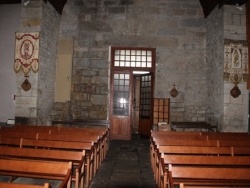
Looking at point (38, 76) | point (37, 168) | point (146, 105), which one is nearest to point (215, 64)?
Result: point (146, 105)

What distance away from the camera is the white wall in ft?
27.6

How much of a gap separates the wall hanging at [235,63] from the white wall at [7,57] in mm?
6961

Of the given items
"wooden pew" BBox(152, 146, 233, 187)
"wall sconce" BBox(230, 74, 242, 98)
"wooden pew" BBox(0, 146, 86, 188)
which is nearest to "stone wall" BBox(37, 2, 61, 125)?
"wooden pew" BBox(0, 146, 86, 188)

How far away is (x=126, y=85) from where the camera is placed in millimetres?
9281

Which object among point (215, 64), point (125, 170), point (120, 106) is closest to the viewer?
point (125, 170)

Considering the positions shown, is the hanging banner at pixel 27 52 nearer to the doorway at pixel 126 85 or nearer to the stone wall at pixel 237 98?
the doorway at pixel 126 85

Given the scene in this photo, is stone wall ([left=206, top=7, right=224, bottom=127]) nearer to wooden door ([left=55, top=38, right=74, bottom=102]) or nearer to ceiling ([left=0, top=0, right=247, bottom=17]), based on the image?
ceiling ([left=0, top=0, right=247, bottom=17])

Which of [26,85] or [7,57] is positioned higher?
[7,57]

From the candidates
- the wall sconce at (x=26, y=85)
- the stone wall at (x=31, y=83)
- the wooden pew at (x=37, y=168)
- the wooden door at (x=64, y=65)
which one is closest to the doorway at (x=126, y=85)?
the wooden door at (x=64, y=65)

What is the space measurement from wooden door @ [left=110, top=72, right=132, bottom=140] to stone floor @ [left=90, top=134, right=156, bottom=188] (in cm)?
198

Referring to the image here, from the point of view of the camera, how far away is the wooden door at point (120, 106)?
29.9 feet

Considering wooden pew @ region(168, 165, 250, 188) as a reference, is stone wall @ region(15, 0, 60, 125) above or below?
above

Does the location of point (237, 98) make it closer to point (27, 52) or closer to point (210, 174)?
point (210, 174)

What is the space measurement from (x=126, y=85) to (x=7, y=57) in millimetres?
4274
